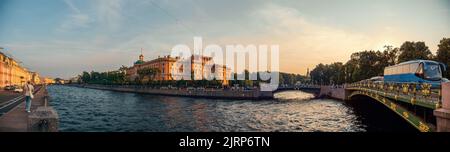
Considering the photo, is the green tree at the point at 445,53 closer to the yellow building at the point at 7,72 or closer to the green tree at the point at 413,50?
the green tree at the point at 413,50

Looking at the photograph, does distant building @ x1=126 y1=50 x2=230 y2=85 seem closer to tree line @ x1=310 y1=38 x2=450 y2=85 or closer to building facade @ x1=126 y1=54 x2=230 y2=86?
building facade @ x1=126 y1=54 x2=230 y2=86

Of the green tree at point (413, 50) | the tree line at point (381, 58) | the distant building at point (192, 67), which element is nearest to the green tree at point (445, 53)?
the tree line at point (381, 58)

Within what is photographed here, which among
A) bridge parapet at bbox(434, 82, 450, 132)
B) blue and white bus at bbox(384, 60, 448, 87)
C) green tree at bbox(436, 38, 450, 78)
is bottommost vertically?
bridge parapet at bbox(434, 82, 450, 132)

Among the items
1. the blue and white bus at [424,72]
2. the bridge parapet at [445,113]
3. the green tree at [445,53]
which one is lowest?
the bridge parapet at [445,113]

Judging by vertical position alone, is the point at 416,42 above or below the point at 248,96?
above

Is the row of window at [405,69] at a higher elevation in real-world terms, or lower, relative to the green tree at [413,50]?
lower

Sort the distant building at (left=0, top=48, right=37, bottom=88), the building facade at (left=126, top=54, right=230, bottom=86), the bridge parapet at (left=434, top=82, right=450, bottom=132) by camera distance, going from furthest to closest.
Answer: the building facade at (left=126, top=54, right=230, bottom=86) < the distant building at (left=0, top=48, right=37, bottom=88) < the bridge parapet at (left=434, top=82, right=450, bottom=132)

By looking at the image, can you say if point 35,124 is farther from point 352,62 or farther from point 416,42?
point 352,62

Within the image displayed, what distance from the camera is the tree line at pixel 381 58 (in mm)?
50000

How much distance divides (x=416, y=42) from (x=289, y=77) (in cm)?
12060

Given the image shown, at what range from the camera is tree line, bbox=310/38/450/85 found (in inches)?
1969

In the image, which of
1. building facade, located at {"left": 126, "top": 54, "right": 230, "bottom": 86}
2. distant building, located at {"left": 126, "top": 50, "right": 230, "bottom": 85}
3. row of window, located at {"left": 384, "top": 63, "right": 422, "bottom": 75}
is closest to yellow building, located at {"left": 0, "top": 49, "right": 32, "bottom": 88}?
building facade, located at {"left": 126, "top": 54, "right": 230, "bottom": 86}

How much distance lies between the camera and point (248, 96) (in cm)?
6962
